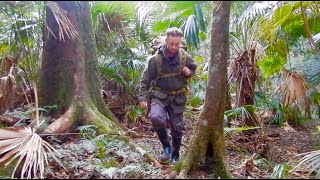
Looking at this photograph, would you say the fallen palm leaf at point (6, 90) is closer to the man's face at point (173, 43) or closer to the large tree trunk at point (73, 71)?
the large tree trunk at point (73, 71)

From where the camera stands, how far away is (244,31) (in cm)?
836

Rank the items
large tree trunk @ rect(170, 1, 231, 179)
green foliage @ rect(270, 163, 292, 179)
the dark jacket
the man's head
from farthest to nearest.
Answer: the dark jacket, the man's head, large tree trunk @ rect(170, 1, 231, 179), green foliage @ rect(270, 163, 292, 179)

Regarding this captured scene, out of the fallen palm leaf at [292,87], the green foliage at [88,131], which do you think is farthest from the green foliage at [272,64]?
the green foliage at [88,131]

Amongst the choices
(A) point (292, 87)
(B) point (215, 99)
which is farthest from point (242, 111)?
(B) point (215, 99)

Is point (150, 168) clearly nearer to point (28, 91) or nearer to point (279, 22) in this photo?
point (279, 22)

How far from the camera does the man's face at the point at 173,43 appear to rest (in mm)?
5512

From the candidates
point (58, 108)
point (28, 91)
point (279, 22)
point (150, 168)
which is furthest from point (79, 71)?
point (279, 22)

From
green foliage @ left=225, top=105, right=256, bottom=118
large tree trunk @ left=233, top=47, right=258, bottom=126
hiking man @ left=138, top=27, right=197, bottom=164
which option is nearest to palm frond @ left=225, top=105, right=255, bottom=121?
green foliage @ left=225, top=105, right=256, bottom=118

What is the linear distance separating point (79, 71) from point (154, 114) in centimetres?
221

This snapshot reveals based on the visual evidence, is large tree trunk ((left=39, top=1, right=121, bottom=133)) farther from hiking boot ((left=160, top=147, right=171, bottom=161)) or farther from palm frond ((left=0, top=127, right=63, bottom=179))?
palm frond ((left=0, top=127, right=63, bottom=179))

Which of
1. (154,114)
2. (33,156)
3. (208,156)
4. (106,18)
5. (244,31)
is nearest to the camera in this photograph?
(33,156)

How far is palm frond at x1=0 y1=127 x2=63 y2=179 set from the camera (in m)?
4.53

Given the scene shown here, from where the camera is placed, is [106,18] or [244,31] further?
[106,18]

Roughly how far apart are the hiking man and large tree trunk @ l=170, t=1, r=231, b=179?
2.29 feet
